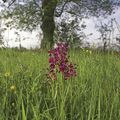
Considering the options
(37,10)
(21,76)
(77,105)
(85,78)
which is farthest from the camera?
(37,10)

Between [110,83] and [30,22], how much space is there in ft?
79.2

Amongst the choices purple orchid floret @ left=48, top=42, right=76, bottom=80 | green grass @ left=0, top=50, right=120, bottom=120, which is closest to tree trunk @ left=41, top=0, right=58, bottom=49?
green grass @ left=0, top=50, right=120, bottom=120

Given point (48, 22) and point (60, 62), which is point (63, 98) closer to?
point (60, 62)

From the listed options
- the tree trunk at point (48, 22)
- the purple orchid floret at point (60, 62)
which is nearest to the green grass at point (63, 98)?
the purple orchid floret at point (60, 62)

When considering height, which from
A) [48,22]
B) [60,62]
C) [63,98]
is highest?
[48,22]

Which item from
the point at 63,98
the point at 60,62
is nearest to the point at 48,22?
the point at 60,62

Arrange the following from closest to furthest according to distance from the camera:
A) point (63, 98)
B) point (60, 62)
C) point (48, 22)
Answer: point (63, 98)
point (60, 62)
point (48, 22)

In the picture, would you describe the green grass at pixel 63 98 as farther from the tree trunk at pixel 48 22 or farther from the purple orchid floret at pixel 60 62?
the tree trunk at pixel 48 22

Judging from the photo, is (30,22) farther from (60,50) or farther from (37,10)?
(60,50)

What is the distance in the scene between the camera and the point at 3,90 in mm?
3719

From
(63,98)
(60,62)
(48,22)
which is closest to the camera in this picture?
(63,98)

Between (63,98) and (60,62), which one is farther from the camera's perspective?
(60,62)

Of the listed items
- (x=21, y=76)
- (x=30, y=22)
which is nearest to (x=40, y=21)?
(x=30, y=22)

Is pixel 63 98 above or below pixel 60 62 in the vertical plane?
below
